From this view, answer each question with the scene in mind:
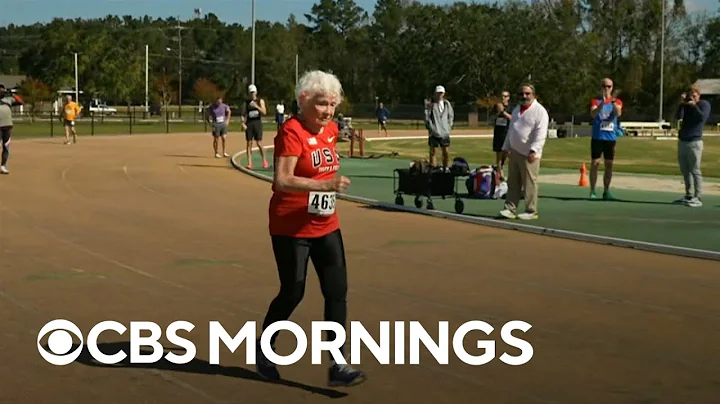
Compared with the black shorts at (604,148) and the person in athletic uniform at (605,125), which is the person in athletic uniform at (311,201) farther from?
the black shorts at (604,148)

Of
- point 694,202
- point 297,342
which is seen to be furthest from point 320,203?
point 694,202

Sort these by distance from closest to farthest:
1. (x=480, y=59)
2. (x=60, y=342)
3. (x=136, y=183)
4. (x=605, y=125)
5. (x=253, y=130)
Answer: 1. (x=60, y=342)
2. (x=605, y=125)
3. (x=136, y=183)
4. (x=253, y=130)
5. (x=480, y=59)

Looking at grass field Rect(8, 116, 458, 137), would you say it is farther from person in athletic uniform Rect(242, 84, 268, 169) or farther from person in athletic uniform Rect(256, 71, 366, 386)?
person in athletic uniform Rect(256, 71, 366, 386)

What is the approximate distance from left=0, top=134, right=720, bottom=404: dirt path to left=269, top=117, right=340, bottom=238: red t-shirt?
977 mm

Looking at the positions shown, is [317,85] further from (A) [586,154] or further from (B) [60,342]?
(A) [586,154]

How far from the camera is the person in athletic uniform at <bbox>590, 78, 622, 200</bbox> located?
1755 cm

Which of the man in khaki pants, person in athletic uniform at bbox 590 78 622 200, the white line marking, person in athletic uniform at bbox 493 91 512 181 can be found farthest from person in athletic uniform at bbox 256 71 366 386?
person in athletic uniform at bbox 493 91 512 181

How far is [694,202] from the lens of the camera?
17.3 m

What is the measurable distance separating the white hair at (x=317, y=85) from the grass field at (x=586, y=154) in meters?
20.8

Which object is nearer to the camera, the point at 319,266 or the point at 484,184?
the point at 319,266

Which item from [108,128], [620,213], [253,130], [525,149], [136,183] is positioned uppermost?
[525,149]

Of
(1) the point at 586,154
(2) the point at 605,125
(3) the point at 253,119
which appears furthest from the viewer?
(1) the point at 586,154

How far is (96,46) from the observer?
326 feet

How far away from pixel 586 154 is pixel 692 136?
21708 mm
